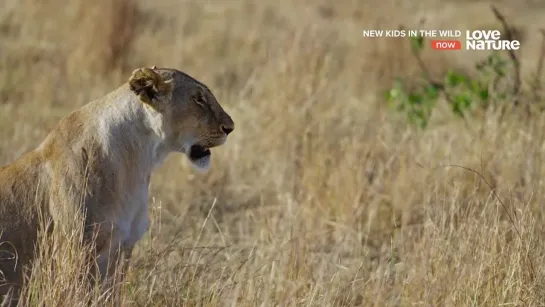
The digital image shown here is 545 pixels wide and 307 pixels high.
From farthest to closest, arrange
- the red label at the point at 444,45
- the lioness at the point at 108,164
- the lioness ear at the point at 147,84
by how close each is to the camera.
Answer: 1. the red label at the point at 444,45
2. the lioness ear at the point at 147,84
3. the lioness at the point at 108,164

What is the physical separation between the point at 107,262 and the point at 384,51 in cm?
663

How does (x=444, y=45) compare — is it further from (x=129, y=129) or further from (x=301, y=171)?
(x=129, y=129)

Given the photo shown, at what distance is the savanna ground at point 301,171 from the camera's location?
403cm

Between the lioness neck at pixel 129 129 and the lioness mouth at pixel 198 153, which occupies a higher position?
the lioness neck at pixel 129 129

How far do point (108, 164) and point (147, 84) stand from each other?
0.35 metres

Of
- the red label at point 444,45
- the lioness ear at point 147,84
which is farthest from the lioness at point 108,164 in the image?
the red label at point 444,45

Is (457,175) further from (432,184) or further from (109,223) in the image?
(109,223)

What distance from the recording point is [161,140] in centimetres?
390

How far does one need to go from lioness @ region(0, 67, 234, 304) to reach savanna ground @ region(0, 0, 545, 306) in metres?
0.25

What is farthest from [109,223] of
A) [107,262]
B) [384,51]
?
[384,51]

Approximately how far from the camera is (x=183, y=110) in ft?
12.8

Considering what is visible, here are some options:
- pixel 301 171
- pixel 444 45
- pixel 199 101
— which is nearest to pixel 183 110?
pixel 199 101

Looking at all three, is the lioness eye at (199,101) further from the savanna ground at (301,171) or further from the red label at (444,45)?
the red label at (444,45)

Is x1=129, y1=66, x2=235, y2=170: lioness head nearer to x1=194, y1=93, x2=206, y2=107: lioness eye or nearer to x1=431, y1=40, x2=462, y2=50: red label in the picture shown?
x1=194, y1=93, x2=206, y2=107: lioness eye
